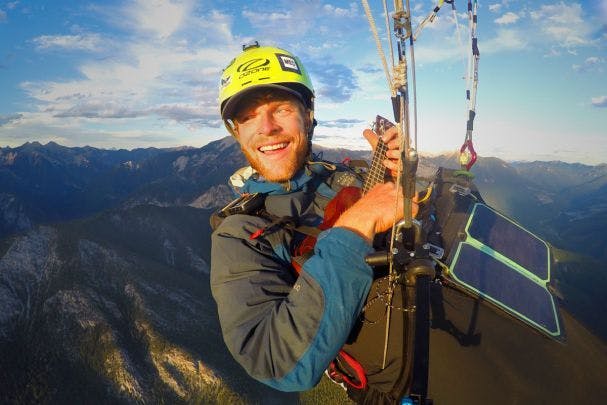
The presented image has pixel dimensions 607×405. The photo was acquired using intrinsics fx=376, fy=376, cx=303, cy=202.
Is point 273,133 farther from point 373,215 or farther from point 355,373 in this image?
point 355,373

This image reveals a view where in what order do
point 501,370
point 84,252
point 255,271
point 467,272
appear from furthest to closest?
point 84,252 < point 467,272 < point 255,271 < point 501,370

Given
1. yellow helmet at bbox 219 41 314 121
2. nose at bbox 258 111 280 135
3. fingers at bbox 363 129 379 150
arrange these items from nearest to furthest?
fingers at bbox 363 129 379 150, yellow helmet at bbox 219 41 314 121, nose at bbox 258 111 280 135

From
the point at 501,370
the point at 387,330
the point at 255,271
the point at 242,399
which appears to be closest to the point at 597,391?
the point at 501,370

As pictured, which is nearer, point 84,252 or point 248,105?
point 248,105

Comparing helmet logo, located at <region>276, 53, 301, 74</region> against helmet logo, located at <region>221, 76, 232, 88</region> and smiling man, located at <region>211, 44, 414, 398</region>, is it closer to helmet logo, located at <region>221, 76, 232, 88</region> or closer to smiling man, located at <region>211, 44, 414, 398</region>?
smiling man, located at <region>211, 44, 414, 398</region>

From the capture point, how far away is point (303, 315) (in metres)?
2.76

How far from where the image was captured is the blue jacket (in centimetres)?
277

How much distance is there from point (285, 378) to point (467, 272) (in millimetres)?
1966

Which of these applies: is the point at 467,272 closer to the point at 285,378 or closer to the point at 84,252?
the point at 285,378

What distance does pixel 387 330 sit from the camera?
122 inches

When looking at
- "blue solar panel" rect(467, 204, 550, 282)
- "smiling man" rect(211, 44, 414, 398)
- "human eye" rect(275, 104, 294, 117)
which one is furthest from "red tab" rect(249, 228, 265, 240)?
"blue solar panel" rect(467, 204, 550, 282)

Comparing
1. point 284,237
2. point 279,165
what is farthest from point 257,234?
point 279,165

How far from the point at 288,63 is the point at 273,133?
926mm

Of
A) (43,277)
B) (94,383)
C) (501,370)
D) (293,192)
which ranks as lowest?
(94,383)
